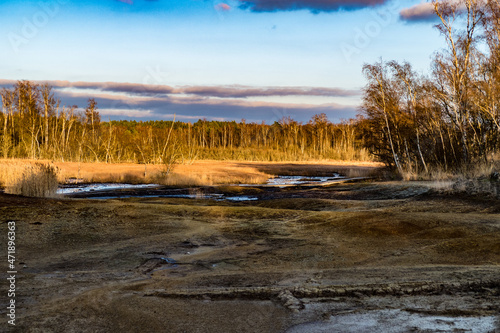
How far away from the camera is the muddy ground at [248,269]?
5.00m

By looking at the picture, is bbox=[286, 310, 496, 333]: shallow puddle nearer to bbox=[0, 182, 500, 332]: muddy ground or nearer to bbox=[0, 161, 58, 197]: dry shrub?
bbox=[0, 182, 500, 332]: muddy ground

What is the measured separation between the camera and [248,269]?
774cm

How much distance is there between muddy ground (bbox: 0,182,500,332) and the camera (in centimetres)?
500

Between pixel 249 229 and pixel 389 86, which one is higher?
pixel 389 86

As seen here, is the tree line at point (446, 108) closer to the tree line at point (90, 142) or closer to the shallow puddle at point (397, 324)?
the tree line at point (90, 142)

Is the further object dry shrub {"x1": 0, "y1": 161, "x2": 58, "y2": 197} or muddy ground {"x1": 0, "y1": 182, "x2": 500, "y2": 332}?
dry shrub {"x1": 0, "y1": 161, "x2": 58, "y2": 197}

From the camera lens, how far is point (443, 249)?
894cm

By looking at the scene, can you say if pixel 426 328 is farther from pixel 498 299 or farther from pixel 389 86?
pixel 389 86

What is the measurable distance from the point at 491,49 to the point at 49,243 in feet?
74.1

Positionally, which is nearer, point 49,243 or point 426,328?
point 426,328

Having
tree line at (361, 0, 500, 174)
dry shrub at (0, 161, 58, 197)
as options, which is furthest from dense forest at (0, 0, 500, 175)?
dry shrub at (0, 161, 58, 197)

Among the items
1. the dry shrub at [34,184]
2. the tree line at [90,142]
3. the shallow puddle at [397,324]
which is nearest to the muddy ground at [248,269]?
the shallow puddle at [397,324]

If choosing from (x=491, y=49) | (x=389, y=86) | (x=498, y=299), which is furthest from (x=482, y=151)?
(x=498, y=299)

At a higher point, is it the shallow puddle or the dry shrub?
the dry shrub
